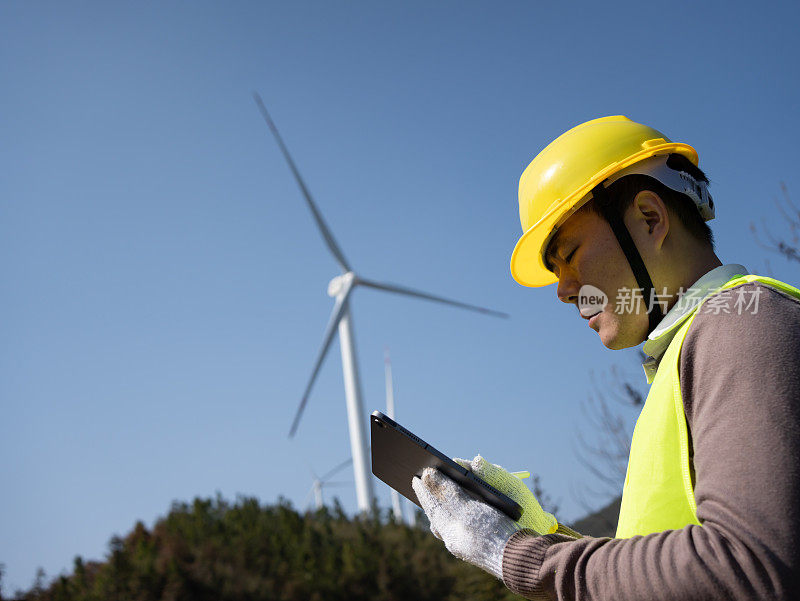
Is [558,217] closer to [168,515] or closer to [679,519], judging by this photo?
[679,519]

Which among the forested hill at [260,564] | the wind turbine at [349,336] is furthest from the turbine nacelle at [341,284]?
the forested hill at [260,564]

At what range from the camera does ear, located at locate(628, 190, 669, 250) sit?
2057mm

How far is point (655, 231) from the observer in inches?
81.2

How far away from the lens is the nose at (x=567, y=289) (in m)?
2.25

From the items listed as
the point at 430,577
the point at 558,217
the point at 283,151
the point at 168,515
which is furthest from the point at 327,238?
the point at 558,217

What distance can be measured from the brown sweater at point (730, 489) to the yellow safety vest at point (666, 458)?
44 mm

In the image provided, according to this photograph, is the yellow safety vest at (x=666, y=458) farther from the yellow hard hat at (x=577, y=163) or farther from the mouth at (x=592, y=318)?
the yellow hard hat at (x=577, y=163)

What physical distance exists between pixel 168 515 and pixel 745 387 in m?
14.5

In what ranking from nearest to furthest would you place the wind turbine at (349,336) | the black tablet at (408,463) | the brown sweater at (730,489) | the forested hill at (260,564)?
the brown sweater at (730,489), the black tablet at (408,463), the forested hill at (260,564), the wind turbine at (349,336)

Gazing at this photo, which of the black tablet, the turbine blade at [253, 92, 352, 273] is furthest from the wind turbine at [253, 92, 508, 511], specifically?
the black tablet

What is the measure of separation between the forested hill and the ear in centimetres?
872

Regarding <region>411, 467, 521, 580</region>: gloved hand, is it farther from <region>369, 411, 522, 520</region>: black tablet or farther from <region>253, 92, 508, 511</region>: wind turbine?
<region>253, 92, 508, 511</region>: wind turbine

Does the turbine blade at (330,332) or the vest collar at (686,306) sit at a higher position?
the turbine blade at (330,332)

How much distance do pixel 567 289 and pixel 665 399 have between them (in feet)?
2.19
